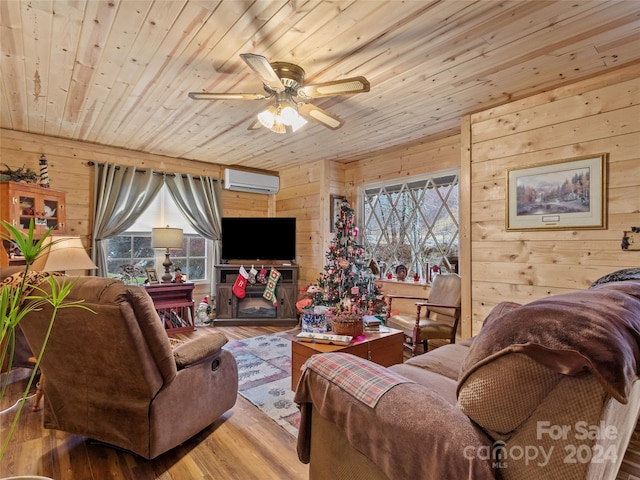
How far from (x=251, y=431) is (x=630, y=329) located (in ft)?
6.78

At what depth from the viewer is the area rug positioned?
2.40 meters

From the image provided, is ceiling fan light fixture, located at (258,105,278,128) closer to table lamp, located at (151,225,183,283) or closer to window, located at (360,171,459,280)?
window, located at (360,171,459,280)

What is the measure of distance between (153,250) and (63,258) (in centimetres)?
231

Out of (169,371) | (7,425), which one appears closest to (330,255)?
(169,371)

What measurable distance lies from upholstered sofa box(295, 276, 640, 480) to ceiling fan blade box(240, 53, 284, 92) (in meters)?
1.60

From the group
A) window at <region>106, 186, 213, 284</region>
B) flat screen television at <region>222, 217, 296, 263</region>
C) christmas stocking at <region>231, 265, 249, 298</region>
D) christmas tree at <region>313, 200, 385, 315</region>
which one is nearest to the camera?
christmas tree at <region>313, 200, 385, 315</region>

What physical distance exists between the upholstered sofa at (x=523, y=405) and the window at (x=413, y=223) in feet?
9.21

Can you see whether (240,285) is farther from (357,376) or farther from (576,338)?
(576,338)

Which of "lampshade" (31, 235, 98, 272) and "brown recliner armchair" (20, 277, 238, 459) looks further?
"lampshade" (31, 235, 98, 272)

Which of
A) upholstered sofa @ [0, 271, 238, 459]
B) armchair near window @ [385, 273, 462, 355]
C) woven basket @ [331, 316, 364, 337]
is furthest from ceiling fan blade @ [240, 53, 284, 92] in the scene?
armchair near window @ [385, 273, 462, 355]

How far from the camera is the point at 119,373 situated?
1.71 meters

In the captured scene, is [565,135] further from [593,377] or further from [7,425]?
[7,425]

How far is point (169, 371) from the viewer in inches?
70.2

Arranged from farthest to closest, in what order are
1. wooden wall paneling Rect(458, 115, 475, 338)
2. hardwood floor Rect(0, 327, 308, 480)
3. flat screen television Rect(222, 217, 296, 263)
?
flat screen television Rect(222, 217, 296, 263) < wooden wall paneling Rect(458, 115, 475, 338) < hardwood floor Rect(0, 327, 308, 480)
